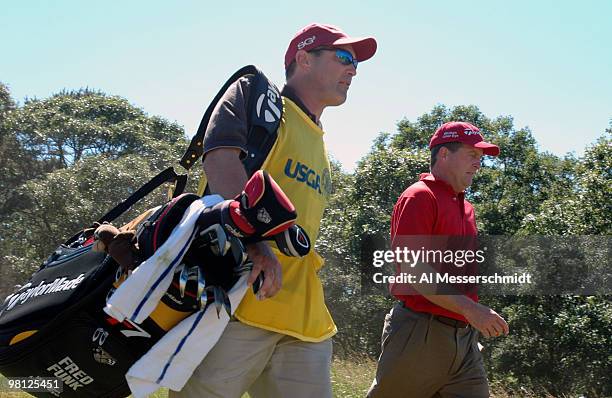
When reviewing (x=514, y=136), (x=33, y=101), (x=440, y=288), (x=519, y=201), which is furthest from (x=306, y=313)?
(x=514, y=136)

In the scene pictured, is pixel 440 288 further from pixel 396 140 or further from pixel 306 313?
pixel 396 140

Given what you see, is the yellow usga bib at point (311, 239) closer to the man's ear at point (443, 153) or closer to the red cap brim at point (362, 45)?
the red cap brim at point (362, 45)

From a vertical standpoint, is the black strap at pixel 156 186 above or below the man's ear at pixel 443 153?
below

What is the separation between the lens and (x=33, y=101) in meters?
34.7

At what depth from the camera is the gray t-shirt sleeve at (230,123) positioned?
8.15 feet

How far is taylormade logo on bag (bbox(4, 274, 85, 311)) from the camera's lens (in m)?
2.47

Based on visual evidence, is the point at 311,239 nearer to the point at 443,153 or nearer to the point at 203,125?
the point at 203,125

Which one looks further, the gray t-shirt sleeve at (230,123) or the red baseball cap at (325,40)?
the red baseball cap at (325,40)

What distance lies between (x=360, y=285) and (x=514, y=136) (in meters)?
16.2

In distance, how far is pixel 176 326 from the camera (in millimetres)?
2375

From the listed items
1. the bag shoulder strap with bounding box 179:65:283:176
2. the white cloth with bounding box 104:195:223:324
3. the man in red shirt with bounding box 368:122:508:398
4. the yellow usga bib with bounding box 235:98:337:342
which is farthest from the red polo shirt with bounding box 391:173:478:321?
the white cloth with bounding box 104:195:223:324

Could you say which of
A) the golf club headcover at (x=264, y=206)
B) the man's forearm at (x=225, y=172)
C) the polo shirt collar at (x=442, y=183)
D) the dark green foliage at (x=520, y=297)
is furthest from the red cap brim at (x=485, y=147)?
the dark green foliage at (x=520, y=297)

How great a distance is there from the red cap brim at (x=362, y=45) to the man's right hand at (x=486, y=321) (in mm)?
1619

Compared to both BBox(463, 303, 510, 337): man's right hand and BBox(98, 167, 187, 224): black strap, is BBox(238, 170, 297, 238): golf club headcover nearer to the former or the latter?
BBox(98, 167, 187, 224): black strap
